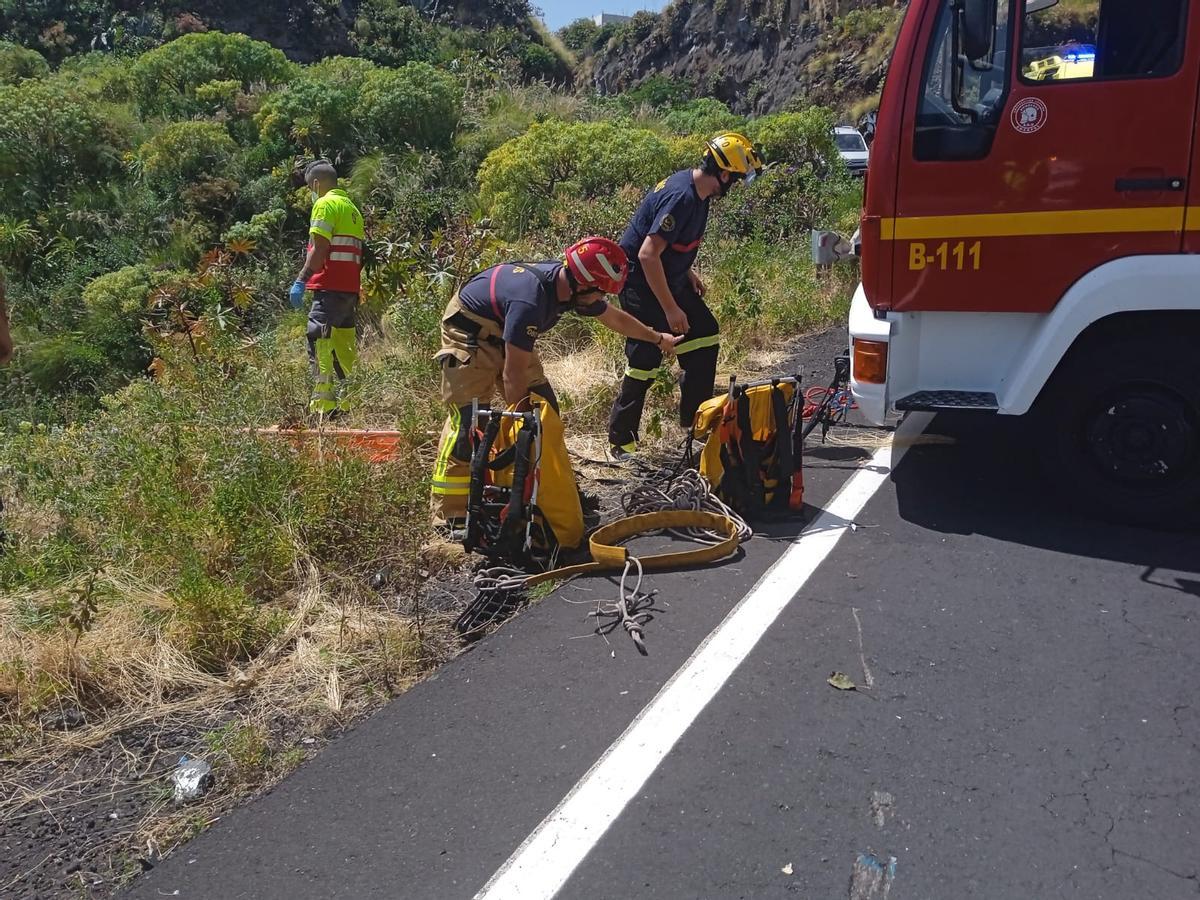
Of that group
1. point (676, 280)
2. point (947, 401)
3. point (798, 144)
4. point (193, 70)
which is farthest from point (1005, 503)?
point (193, 70)

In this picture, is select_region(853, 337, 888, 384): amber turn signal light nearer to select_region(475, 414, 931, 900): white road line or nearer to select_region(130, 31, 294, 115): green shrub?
select_region(475, 414, 931, 900): white road line

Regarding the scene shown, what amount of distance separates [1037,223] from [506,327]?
2.46 meters

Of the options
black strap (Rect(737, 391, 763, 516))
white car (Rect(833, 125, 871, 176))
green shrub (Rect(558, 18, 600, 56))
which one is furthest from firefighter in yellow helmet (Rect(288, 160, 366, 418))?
green shrub (Rect(558, 18, 600, 56))

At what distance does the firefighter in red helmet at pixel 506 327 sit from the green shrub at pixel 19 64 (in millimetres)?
22016

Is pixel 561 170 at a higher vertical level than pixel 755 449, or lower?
higher

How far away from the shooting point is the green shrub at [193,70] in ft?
64.3

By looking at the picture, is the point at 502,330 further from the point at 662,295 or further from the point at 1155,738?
the point at 1155,738

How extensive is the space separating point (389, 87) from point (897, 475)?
13.5 metres

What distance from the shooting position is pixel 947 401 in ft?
15.2

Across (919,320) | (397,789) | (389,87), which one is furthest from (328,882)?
(389,87)

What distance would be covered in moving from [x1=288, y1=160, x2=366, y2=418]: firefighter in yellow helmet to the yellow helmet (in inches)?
120

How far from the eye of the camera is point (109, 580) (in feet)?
14.3

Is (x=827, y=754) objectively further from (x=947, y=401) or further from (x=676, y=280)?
(x=676, y=280)

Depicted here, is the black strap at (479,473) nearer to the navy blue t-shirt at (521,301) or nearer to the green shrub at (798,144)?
the navy blue t-shirt at (521,301)
